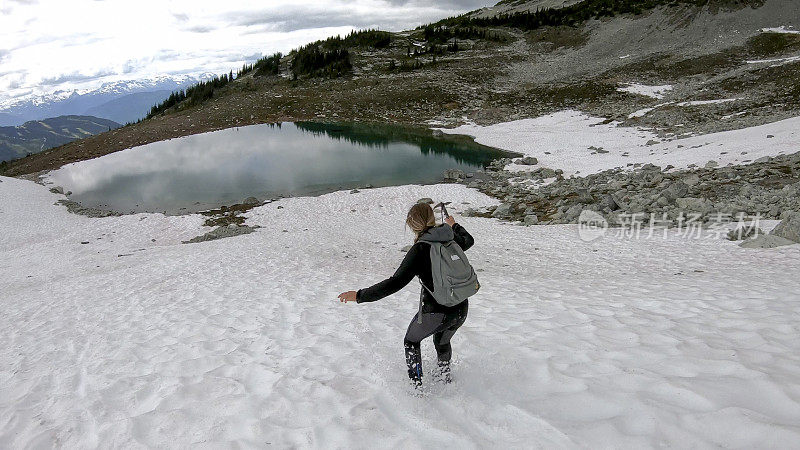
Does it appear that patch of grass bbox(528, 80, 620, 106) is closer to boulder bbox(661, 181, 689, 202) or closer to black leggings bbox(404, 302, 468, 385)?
boulder bbox(661, 181, 689, 202)

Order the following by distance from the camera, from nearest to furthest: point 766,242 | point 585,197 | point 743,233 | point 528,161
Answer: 1. point 766,242
2. point 743,233
3. point 585,197
4. point 528,161

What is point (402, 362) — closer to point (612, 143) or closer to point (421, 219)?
point (421, 219)

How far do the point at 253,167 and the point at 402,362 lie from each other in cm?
3330

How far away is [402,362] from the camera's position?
5.70m

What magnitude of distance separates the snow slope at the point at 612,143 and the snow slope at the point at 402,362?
12347 mm

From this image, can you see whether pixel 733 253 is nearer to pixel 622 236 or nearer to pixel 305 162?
pixel 622 236

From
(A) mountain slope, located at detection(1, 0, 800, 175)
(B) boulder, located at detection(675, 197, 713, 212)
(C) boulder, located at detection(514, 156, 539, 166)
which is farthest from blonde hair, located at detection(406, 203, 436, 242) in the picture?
(A) mountain slope, located at detection(1, 0, 800, 175)

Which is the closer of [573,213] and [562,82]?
[573,213]

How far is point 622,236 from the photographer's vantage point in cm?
1459

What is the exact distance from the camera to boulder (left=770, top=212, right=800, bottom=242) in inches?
433

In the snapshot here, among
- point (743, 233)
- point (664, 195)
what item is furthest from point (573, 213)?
point (743, 233)

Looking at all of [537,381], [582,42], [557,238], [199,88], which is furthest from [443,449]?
[582,42]

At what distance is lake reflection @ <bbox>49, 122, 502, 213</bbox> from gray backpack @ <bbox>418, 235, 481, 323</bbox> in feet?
82.7

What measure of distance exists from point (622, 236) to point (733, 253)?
365cm
